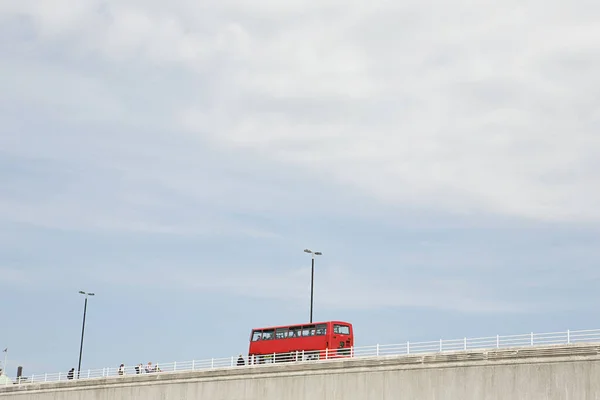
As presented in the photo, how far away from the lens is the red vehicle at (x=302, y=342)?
49094mm

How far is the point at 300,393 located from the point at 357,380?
4165 mm

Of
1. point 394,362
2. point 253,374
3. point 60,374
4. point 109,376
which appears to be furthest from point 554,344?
point 60,374

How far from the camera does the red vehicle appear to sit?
49.1 metres

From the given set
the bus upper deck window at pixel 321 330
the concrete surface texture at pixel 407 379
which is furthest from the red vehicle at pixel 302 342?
the concrete surface texture at pixel 407 379

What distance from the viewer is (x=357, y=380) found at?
1646 inches

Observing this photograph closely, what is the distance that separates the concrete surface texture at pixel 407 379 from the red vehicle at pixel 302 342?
2293 mm

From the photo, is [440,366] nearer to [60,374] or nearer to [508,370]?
[508,370]

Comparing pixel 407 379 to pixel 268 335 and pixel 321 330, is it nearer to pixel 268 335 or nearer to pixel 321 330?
pixel 321 330

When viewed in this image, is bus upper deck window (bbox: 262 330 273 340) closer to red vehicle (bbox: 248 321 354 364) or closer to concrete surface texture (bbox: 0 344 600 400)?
red vehicle (bbox: 248 321 354 364)

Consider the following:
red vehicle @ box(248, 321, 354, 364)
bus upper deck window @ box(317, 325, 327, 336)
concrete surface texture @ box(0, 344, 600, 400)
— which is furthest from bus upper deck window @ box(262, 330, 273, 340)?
concrete surface texture @ box(0, 344, 600, 400)

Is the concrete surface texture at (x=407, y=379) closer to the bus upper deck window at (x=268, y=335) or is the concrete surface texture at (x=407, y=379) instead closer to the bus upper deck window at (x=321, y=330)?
the bus upper deck window at (x=321, y=330)

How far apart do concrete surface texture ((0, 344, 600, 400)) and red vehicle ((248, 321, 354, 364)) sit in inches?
90.3

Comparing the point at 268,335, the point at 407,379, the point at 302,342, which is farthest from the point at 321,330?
the point at 407,379

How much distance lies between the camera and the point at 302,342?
166 ft
